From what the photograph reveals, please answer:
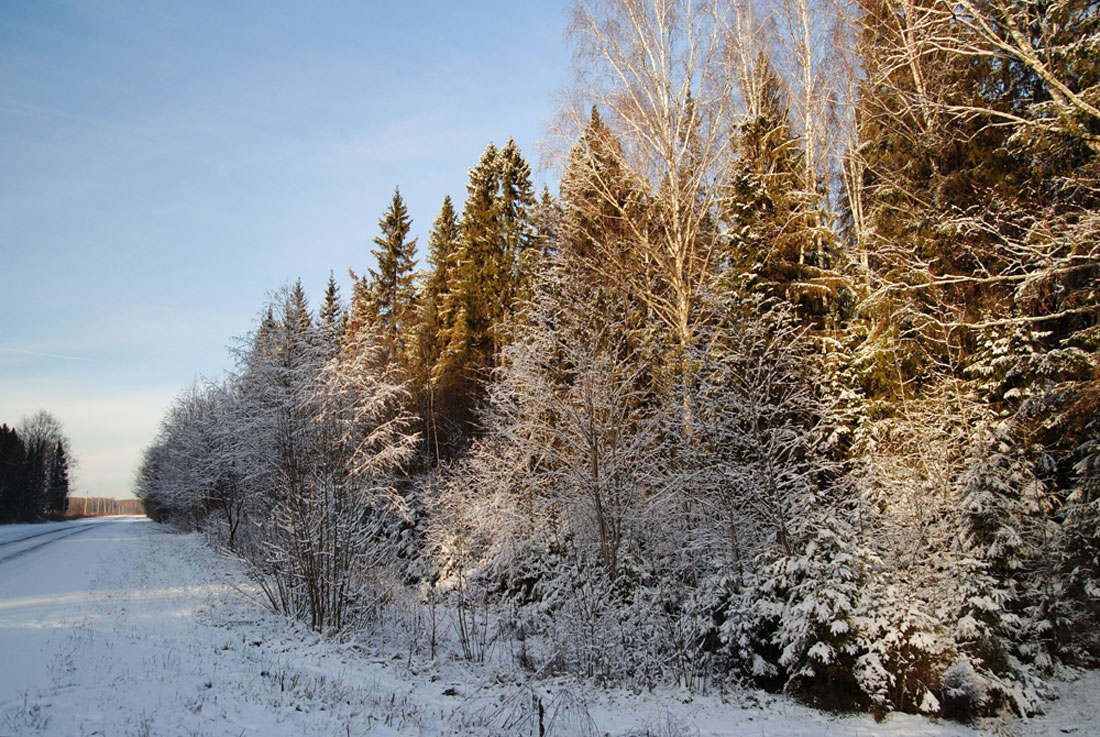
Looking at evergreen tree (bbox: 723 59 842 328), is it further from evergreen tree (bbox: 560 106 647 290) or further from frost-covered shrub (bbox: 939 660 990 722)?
frost-covered shrub (bbox: 939 660 990 722)

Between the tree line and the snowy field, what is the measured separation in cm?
5783

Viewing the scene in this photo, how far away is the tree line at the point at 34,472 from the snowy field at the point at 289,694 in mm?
57834

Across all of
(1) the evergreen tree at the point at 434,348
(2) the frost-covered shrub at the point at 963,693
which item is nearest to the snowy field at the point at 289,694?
(2) the frost-covered shrub at the point at 963,693

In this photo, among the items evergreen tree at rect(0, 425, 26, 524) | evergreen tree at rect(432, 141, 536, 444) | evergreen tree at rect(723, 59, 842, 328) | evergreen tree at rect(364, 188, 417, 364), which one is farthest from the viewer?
evergreen tree at rect(0, 425, 26, 524)

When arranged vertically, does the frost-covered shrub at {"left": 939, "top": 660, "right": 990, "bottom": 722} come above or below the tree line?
below

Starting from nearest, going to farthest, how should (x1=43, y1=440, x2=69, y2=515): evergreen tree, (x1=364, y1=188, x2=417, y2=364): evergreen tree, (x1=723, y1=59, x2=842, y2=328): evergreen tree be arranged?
(x1=723, y1=59, x2=842, y2=328): evergreen tree, (x1=364, y1=188, x2=417, y2=364): evergreen tree, (x1=43, y1=440, x2=69, y2=515): evergreen tree

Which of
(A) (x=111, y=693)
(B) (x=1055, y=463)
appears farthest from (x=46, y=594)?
(B) (x=1055, y=463)

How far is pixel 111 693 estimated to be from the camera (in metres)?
6.91

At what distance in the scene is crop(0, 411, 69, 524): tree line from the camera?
5456 centimetres

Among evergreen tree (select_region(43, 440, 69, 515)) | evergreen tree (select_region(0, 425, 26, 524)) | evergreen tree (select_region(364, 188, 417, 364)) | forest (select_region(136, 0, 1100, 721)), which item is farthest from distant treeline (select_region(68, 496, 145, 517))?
forest (select_region(136, 0, 1100, 721))

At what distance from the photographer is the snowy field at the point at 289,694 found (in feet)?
21.8

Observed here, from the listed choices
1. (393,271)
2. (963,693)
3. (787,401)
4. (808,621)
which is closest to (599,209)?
(787,401)

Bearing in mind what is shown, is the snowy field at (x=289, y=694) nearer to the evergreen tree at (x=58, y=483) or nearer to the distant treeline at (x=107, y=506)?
the evergreen tree at (x=58, y=483)

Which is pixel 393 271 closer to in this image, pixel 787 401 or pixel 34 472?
pixel 787 401
